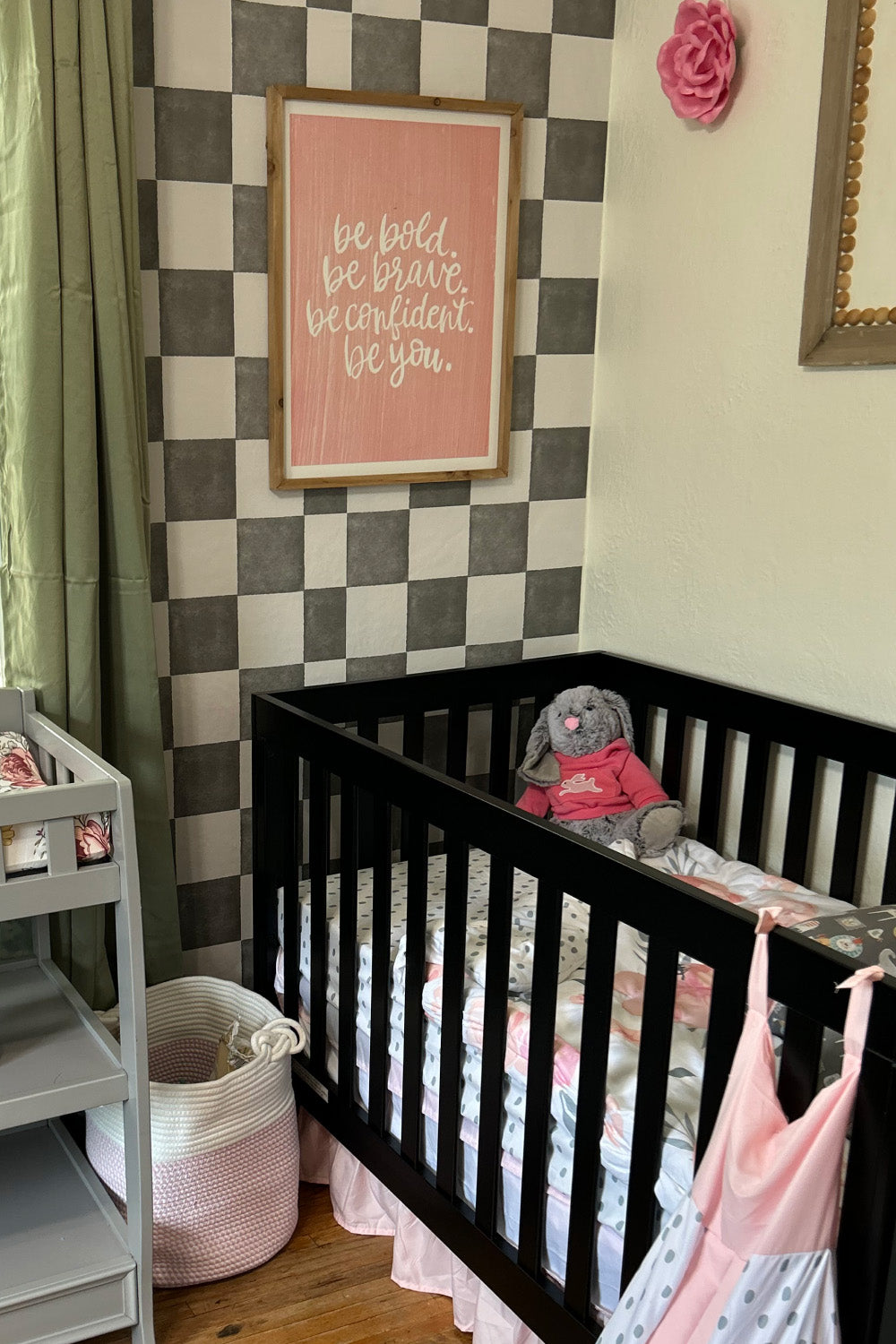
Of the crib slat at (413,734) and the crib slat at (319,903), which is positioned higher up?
the crib slat at (413,734)

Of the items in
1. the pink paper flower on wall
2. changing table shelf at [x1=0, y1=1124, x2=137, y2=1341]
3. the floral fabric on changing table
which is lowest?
changing table shelf at [x1=0, y1=1124, x2=137, y2=1341]

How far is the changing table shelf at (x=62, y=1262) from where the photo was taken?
1.70 m

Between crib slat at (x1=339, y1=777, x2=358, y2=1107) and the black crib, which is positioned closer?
the black crib

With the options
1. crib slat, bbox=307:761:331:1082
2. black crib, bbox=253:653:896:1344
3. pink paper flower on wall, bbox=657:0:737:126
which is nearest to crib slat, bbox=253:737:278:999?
black crib, bbox=253:653:896:1344

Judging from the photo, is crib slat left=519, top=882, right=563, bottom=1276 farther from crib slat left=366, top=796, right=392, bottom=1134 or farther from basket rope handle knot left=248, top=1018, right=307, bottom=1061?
basket rope handle knot left=248, top=1018, right=307, bottom=1061

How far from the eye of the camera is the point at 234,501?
7.32 feet

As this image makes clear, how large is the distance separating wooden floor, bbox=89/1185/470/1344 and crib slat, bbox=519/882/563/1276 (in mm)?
344

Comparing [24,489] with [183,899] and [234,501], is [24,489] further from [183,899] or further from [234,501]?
[183,899]

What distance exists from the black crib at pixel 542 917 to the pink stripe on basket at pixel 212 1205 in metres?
0.15

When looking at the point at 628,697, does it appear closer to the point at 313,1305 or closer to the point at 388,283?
the point at 388,283

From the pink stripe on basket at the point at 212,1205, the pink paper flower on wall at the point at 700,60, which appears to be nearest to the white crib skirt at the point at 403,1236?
the pink stripe on basket at the point at 212,1205

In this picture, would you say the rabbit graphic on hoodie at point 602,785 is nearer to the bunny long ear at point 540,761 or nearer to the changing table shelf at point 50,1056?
the bunny long ear at point 540,761

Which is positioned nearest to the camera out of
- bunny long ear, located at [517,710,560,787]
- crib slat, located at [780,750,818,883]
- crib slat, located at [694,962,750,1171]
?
crib slat, located at [694,962,750,1171]

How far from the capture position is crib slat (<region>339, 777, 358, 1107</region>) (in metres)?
1.91
